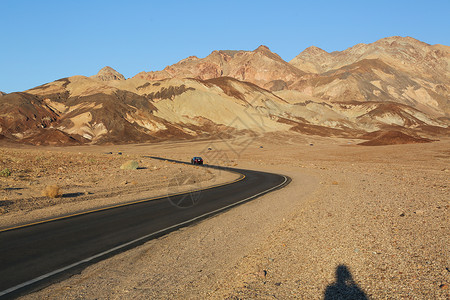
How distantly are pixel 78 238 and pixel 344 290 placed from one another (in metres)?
7.29

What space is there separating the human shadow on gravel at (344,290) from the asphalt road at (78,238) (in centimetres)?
528

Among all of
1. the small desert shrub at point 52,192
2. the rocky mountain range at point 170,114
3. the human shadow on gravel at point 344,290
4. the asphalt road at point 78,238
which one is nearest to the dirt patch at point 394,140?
the rocky mountain range at point 170,114

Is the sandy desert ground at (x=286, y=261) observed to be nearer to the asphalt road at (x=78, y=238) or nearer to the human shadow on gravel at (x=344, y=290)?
the human shadow on gravel at (x=344, y=290)

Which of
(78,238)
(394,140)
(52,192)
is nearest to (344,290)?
(78,238)

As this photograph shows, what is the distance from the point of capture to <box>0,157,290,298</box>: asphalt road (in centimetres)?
665

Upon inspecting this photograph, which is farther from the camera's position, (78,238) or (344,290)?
(78,238)

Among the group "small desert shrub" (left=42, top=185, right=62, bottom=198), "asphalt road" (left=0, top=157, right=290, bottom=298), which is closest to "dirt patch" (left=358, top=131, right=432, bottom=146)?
"asphalt road" (left=0, top=157, right=290, bottom=298)

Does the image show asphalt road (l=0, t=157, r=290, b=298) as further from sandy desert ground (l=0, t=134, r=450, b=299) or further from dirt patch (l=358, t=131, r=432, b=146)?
dirt patch (l=358, t=131, r=432, b=146)

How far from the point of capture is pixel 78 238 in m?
9.37

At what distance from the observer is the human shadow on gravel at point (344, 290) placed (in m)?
5.93

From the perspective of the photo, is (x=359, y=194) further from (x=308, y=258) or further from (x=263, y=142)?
(x=263, y=142)

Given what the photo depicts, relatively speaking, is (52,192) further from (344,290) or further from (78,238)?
(344,290)

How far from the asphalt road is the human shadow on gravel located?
5.28m

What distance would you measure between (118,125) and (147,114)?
15909mm
